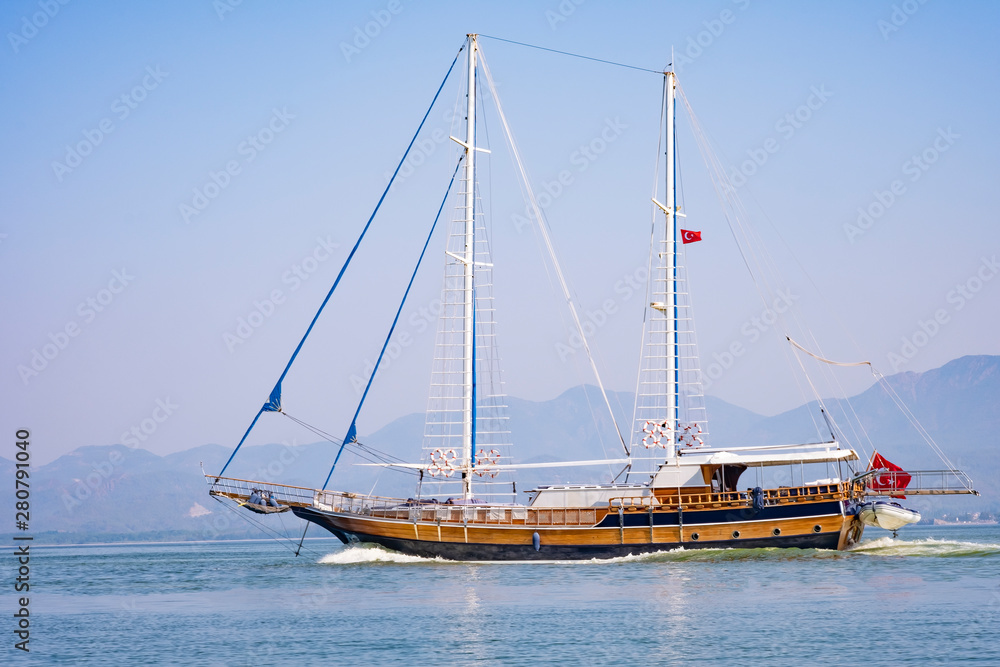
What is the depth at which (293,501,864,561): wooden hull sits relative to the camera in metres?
49.2

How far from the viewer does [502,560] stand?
167ft

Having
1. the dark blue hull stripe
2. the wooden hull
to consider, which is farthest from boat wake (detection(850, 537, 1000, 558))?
the dark blue hull stripe

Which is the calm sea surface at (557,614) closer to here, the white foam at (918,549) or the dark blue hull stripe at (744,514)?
the white foam at (918,549)

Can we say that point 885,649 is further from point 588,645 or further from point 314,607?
point 314,607

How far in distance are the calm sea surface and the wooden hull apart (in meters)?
0.68

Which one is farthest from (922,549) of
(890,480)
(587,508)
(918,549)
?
(587,508)

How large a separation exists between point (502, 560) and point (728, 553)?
10398 millimetres

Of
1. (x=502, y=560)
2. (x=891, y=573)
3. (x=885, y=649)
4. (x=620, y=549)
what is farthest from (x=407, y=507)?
(x=885, y=649)

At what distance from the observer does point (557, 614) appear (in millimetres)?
35469

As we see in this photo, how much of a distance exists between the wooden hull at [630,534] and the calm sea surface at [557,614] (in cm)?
68

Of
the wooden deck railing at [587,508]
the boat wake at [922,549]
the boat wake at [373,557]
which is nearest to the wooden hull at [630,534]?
the wooden deck railing at [587,508]

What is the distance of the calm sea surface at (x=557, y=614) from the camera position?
29.3m

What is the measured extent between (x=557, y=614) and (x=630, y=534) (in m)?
14.8

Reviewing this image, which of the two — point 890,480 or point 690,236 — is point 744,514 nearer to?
point 890,480
